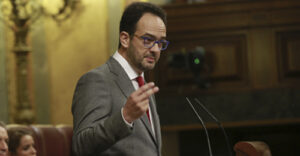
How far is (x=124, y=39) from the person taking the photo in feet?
6.03

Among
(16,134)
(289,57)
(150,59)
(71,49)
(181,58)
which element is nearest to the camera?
(150,59)

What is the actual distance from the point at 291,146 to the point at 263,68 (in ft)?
2.84

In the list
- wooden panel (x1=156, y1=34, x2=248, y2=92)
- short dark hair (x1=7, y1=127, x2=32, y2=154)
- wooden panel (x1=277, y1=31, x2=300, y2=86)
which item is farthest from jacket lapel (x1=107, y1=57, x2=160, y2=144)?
wooden panel (x1=277, y1=31, x2=300, y2=86)

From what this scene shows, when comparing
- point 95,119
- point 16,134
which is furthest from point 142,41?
point 16,134

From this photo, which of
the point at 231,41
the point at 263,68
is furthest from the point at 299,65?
the point at 231,41

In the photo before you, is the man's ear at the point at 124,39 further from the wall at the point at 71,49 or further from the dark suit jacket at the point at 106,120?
the wall at the point at 71,49

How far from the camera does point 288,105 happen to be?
491 cm

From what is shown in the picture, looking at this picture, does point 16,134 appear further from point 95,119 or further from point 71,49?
point 71,49

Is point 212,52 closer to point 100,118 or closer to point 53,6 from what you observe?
point 53,6

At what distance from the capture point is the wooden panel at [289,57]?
4.98 meters

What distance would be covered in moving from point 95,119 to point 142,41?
326 millimetres

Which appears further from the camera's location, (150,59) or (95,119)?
(150,59)

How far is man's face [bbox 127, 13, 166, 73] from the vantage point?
1.76 m

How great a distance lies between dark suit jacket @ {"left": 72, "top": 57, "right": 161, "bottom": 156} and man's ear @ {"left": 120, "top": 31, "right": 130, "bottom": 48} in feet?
0.24
